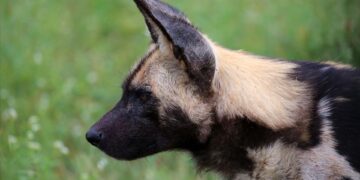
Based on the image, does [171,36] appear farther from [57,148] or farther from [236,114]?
[57,148]

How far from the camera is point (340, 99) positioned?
13.8 ft

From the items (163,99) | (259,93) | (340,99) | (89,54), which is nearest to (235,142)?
(259,93)

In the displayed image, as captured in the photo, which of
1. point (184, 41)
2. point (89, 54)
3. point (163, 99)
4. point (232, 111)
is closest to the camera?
point (184, 41)

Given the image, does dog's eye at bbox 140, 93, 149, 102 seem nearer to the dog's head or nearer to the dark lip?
the dog's head

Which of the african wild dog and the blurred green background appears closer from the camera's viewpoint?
the african wild dog

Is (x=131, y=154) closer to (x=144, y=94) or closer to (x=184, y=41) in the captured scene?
(x=144, y=94)

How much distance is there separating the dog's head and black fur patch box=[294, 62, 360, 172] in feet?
1.52

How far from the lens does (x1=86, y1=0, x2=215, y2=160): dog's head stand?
4.23m

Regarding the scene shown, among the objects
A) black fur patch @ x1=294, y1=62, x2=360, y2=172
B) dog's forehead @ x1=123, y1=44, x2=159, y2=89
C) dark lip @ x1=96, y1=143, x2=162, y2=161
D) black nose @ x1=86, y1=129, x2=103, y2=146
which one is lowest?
A: dark lip @ x1=96, y1=143, x2=162, y2=161

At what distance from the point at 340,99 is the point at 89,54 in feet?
12.7

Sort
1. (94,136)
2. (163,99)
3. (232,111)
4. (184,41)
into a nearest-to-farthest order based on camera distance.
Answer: (184,41)
(232,111)
(163,99)
(94,136)

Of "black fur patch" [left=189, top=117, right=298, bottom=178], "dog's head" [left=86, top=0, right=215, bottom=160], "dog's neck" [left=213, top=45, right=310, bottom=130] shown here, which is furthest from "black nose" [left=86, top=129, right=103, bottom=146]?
"dog's neck" [left=213, top=45, right=310, bottom=130]

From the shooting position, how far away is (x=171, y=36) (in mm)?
4172

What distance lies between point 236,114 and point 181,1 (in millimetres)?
4004
